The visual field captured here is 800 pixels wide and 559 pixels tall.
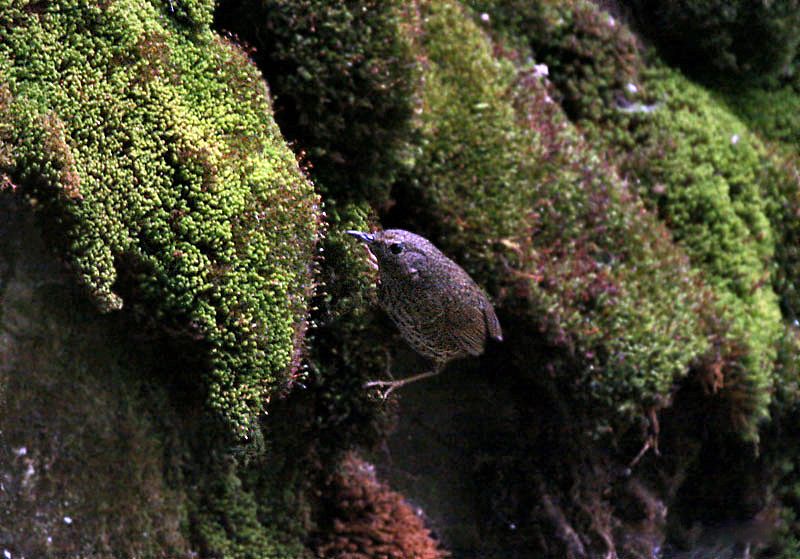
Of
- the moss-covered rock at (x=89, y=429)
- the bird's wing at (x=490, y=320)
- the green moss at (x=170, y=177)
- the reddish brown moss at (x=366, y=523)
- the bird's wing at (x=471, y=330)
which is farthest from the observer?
the reddish brown moss at (x=366, y=523)

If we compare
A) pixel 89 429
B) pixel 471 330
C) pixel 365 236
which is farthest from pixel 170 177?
pixel 471 330

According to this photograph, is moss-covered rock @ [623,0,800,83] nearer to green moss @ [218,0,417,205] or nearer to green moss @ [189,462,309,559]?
green moss @ [218,0,417,205]

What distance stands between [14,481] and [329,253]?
1919 millimetres

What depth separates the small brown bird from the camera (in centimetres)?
493

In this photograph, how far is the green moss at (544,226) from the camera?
614 centimetres

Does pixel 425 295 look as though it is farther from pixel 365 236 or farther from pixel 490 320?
pixel 490 320

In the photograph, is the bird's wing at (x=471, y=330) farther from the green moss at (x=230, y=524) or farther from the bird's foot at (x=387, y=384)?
the green moss at (x=230, y=524)

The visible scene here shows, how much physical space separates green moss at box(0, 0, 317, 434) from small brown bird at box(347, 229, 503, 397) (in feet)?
1.34

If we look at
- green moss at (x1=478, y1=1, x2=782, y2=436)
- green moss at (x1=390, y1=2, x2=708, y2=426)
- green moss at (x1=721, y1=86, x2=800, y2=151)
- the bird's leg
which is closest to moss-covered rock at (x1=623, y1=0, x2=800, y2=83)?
green moss at (x1=721, y1=86, x2=800, y2=151)

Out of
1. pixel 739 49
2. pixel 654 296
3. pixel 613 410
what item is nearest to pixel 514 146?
pixel 654 296

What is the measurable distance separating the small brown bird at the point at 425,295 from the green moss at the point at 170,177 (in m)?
0.41

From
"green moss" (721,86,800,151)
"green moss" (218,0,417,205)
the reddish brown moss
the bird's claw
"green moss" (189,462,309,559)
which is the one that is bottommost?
"green moss" (189,462,309,559)

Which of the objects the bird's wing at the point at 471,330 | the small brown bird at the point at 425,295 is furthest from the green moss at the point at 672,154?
the small brown bird at the point at 425,295

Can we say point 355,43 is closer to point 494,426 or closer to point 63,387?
point 63,387
